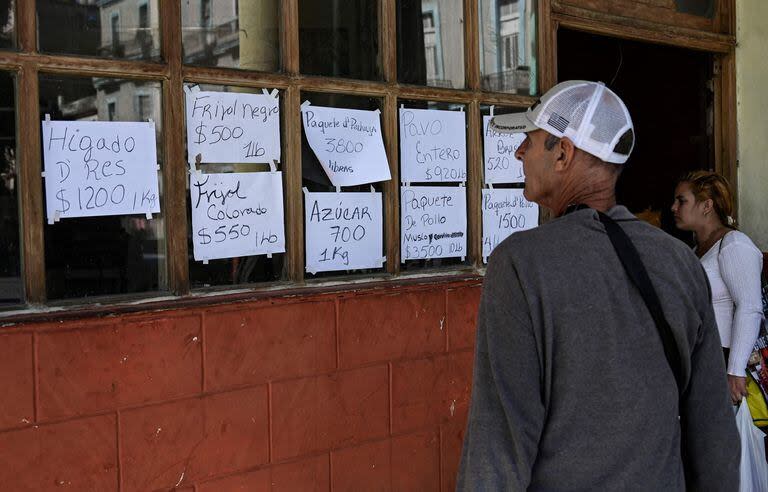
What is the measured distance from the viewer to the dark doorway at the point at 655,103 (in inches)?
228

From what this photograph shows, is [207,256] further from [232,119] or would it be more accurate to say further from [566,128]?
[566,128]

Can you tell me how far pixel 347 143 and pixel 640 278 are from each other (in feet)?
6.55

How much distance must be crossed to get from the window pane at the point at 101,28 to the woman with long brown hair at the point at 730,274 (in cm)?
259

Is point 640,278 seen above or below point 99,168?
below

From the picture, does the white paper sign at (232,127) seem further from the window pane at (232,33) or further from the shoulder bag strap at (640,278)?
the shoulder bag strap at (640,278)

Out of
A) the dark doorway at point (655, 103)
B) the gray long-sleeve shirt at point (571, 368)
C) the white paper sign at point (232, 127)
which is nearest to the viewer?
the gray long-sleeve shirt at point (571, 368)

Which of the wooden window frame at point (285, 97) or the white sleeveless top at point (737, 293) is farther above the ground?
the wooden window frame at point (285, 97)

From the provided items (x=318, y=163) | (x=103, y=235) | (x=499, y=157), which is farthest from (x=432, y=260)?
(x=103, y=235)

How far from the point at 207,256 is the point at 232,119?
0.53m

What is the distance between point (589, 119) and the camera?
76.7 inches

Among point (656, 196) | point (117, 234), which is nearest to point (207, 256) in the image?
point (117, 234)

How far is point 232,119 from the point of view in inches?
130

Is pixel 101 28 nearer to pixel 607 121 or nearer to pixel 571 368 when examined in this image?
pixel 607 121

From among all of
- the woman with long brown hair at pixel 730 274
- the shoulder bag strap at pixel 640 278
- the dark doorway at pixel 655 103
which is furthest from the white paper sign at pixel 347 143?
the dark doorway at pixel 655 103
